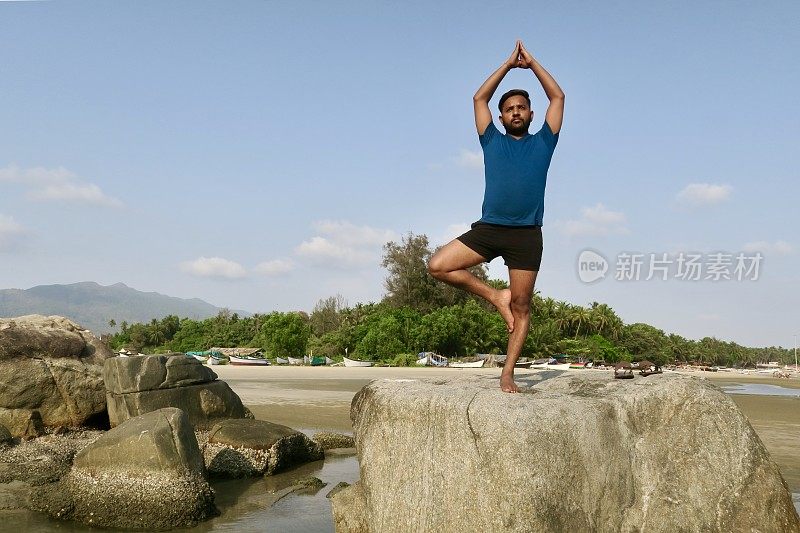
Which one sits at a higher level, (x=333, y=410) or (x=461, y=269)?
(x=461, y=269)

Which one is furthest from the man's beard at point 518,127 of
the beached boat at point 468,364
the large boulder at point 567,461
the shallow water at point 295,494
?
the beached boat at point 468,364

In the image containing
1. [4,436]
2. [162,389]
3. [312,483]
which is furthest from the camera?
[162,389]

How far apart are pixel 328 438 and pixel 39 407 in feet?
16.6

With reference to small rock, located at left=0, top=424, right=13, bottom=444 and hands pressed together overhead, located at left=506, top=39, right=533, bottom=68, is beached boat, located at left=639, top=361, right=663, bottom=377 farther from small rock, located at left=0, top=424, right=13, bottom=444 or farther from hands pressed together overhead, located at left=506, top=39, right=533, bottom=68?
small rock, located at left=0, top=424, right=13, bottom=444

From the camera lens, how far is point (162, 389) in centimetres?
1157

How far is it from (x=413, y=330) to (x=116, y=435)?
40908 millimetres

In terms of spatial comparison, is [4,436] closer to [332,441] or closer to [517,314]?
[332,441]

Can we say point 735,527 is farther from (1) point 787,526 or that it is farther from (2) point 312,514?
(2) point 312,514

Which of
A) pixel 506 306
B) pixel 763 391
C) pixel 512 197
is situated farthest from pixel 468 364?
pixel 512 197

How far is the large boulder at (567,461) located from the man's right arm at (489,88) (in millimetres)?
2298

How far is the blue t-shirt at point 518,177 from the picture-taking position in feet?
18.0

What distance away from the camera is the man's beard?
18.5ft

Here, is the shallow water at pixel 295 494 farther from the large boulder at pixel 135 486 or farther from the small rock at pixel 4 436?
the small rock at pixel 4 436

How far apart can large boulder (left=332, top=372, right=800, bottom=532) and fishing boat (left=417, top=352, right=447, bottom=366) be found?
129 ft
